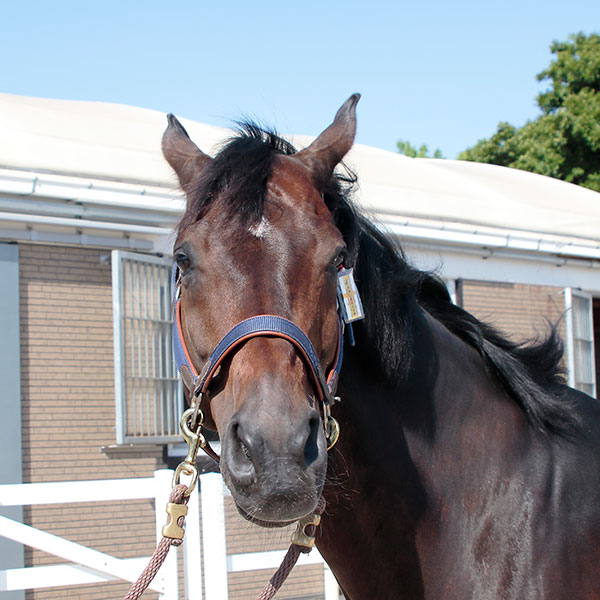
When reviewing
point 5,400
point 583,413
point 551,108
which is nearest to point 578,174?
point 551,108

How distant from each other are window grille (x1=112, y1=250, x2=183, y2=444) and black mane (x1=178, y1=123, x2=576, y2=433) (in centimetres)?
442

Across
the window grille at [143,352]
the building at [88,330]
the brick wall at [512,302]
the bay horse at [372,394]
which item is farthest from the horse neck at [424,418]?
the brick wall at [512,302]

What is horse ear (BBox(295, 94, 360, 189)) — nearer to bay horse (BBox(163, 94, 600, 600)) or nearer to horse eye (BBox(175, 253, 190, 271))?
bay horse (BBox(163, 94, 600, 600))

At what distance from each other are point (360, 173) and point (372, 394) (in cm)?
832

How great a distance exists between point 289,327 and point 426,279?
0.94m

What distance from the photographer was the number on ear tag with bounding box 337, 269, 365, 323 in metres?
2.25

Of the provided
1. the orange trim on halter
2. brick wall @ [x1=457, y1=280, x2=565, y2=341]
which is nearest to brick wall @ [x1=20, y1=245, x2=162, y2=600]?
brick wall @ [x1=457, y1=280, x2=565, y2=341]

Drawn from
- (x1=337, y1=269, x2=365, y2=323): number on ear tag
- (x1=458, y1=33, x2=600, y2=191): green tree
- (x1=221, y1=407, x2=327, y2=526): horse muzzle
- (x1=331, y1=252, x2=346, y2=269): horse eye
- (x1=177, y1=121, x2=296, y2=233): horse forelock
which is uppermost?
(x1=458, y1=33, x2=600, y2=191): green tree

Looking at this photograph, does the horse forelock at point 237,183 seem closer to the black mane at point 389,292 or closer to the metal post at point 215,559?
the black mane at point 389,292

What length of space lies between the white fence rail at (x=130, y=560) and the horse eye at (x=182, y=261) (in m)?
2.40

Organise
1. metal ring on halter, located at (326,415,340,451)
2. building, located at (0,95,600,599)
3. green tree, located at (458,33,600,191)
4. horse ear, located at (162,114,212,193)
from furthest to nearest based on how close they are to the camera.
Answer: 1. green tree, located at (458,33,600,191)
2. building, located at (0,95,600,599)
3. horse ear, located at (162,114,212,193)
4. metal ring on halter, located at (326,415,340,451)

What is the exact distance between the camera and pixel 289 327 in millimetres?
1949

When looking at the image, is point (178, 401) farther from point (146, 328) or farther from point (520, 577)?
point (520, 577)

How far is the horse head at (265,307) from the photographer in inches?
70.0
